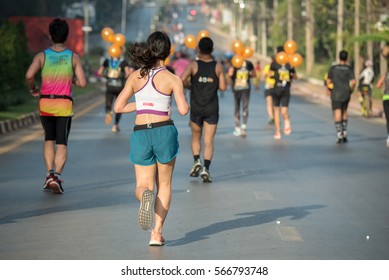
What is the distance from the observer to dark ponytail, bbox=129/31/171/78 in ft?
34.0

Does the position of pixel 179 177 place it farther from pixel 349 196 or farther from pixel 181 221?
pixel 181 221

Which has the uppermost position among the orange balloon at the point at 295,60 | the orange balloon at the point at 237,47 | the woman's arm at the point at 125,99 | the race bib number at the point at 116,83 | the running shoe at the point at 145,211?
the woman's arm at the point at 125,99

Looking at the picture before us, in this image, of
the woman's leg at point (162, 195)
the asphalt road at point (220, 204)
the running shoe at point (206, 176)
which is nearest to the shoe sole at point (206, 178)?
the running shoe at point (206, 176)

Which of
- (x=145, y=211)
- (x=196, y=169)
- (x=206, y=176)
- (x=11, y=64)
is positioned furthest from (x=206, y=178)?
(x=11, y=64)

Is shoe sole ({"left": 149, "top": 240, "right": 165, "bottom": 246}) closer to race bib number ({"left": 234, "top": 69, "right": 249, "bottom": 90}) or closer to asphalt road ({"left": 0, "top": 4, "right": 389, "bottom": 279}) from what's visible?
asphalt road ({"left": 0, "top": 4, "right": 389, "bottom": 279})

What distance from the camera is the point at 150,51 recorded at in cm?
1036

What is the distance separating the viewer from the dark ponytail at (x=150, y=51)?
408 inches

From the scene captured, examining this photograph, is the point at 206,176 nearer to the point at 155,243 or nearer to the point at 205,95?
the point at 205,95

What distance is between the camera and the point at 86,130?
2717 centimetres

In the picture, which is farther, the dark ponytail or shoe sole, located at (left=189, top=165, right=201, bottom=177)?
shoe sole, located at (left=189, top=165, right=201, bottom=177)

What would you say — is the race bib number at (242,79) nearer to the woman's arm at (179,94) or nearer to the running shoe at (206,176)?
the running shoe at (206,176)

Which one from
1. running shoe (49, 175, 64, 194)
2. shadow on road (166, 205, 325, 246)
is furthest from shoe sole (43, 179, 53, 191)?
shadow on road (166, 205, 325, 246)

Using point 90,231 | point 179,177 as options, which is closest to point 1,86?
point 179,177

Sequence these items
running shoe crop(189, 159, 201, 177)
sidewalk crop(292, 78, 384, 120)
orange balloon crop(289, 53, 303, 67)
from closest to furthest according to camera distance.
Answer: running shoe crop(189, 159, 201, 177) → orange balloon crop(289, 53, 303, 67) → sidewalk crop(292, 78, 384, 120)
